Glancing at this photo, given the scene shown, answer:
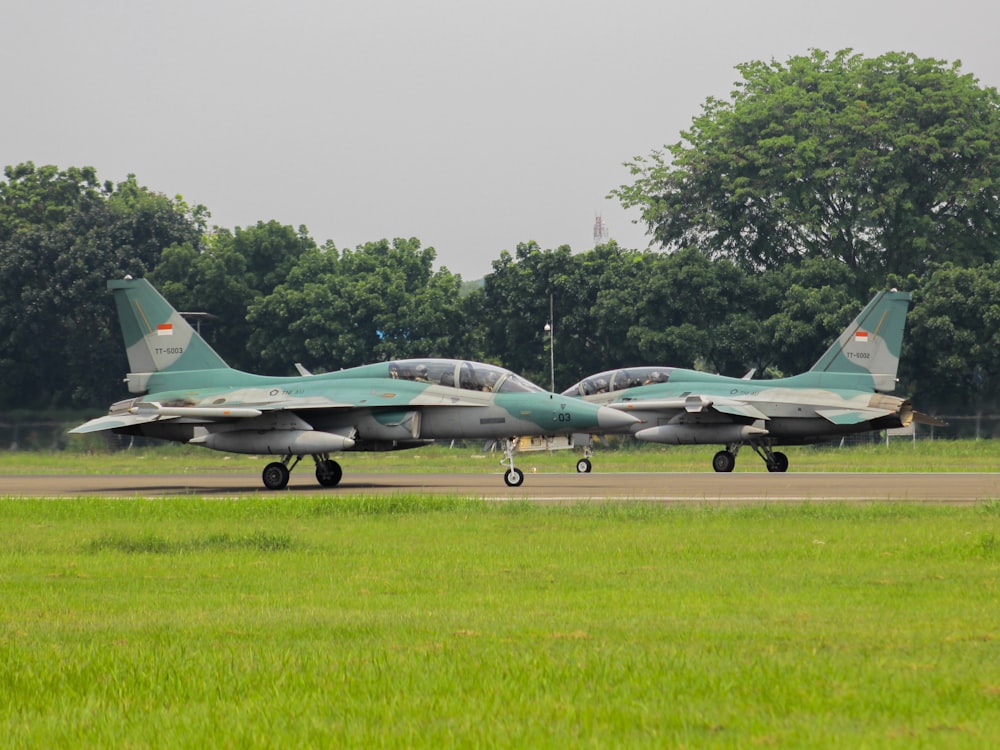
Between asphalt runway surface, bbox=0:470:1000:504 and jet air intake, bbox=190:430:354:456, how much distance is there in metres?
0.88

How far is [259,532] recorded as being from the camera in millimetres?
16266

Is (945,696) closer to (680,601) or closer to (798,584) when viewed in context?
(680,601)

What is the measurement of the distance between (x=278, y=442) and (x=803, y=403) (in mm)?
14766

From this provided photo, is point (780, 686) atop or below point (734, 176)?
below

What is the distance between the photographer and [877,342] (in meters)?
35.7

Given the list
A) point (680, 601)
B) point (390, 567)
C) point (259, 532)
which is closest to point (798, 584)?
point (680, 601)

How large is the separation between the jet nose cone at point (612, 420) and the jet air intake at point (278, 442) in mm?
5140

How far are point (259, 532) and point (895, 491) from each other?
42.8 ft

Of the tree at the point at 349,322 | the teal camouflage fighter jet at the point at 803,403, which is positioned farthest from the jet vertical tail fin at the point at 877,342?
the tree at the point at 349,322

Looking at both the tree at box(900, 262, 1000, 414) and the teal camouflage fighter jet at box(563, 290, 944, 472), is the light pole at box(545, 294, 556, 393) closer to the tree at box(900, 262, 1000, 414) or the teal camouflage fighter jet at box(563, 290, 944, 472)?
the tree at box(900, 262, 1000, 414)

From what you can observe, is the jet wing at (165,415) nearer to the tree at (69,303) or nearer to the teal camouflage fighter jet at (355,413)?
the teal camouflage fighter jet at (355,413)

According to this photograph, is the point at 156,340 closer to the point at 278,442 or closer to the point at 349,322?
the point at 278,442

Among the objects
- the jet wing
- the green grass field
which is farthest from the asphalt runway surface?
the green grass field

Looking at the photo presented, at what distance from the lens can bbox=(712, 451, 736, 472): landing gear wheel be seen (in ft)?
115
